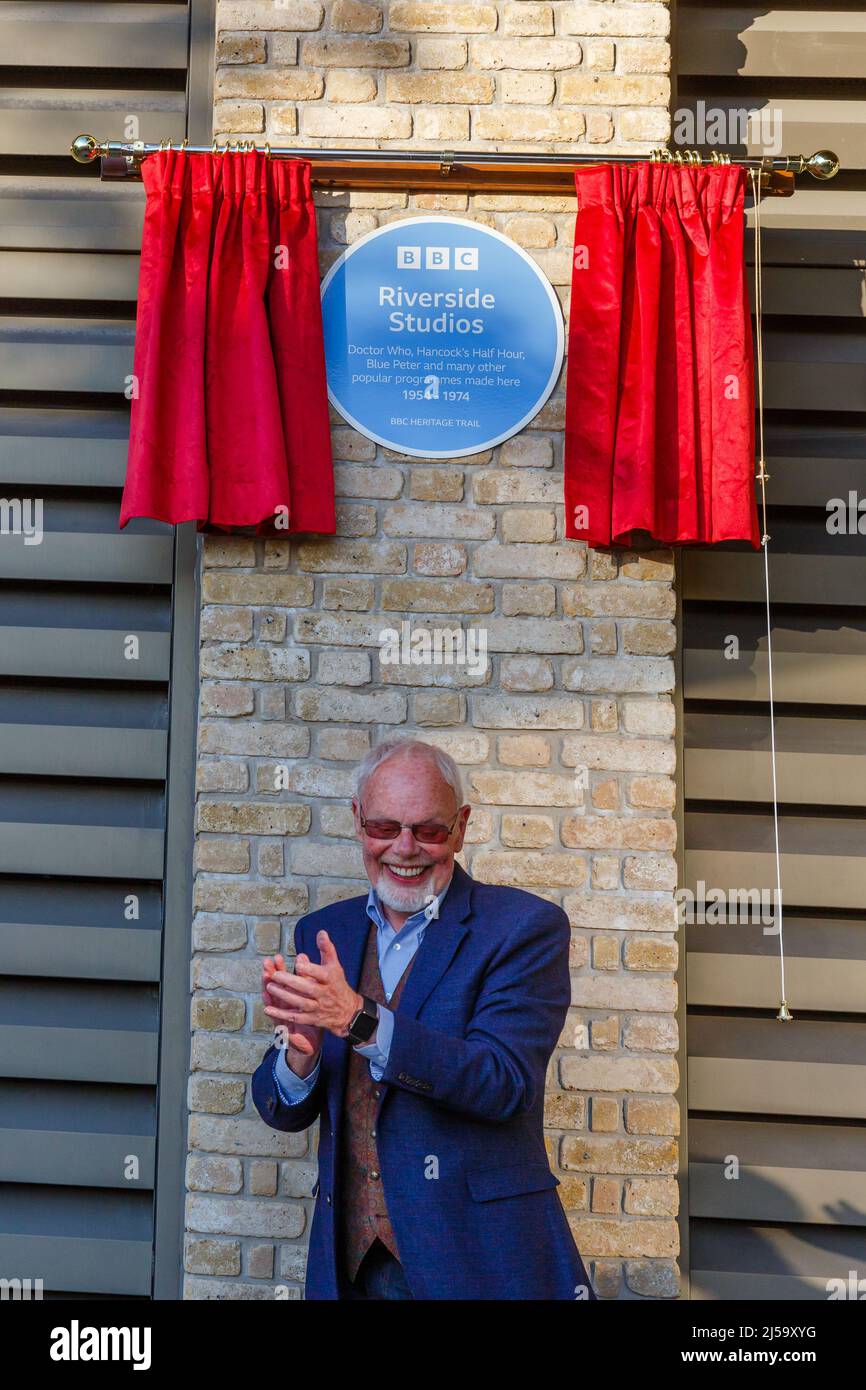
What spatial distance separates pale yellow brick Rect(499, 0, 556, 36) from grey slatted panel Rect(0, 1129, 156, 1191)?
9.73 ft

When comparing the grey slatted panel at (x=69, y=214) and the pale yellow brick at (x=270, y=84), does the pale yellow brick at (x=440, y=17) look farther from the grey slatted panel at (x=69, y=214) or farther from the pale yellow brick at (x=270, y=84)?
the grey slatted panel at (x=69, y=214)

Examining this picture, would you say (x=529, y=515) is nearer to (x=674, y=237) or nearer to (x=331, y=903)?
(x=674, y=237)

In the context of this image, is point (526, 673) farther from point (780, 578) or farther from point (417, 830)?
point (780, 578)

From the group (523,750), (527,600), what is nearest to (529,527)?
(527,600)

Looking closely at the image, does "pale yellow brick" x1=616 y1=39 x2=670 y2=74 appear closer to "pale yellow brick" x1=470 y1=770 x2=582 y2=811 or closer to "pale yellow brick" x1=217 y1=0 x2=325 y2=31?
"pale yellow brick" x1=217 y1=0 x2=325 y2=31

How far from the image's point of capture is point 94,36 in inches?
141

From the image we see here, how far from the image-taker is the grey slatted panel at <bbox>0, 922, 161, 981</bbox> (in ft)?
10.8

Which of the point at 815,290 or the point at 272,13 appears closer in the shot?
the point at 272,13

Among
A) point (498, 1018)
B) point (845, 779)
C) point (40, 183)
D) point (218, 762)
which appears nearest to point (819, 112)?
point (845, 779)

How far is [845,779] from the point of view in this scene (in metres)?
3.37

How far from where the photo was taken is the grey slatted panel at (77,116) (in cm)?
357

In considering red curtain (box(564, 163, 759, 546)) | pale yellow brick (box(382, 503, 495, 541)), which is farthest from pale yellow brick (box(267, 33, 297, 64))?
pale yellow brick (box(382, 503, 495, 541))

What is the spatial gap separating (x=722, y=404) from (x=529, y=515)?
53 centimetres

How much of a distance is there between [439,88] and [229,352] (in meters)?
0.89
